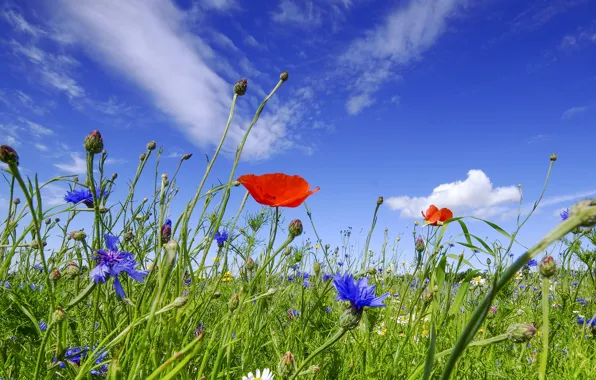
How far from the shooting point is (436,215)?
2090mm

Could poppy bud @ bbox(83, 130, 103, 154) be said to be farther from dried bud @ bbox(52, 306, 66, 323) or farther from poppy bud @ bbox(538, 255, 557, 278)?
poppy bud @ bbox(538, 255, 557, 278)

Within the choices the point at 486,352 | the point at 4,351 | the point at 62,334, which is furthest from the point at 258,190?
the point at 486,352

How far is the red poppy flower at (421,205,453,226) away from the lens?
2.02 metres

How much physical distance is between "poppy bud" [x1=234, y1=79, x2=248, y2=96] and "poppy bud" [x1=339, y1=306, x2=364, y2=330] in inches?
25.6

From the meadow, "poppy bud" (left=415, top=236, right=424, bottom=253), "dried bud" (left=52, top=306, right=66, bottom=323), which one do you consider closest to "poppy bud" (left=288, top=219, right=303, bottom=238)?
the meadow

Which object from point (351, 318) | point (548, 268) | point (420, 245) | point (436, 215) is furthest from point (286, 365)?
point (436, 215)

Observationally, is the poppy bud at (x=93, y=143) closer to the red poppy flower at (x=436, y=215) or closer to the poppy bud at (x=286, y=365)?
the poppy bud at (x=286, y=365)

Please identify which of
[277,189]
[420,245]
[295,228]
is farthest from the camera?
[420,245]

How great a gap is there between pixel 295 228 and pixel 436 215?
114 centimetres

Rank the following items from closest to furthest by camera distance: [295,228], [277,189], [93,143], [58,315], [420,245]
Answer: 1. [58,315]
2. [93,143]
3. [295,228]
4. [277,189]
5. [420,245]

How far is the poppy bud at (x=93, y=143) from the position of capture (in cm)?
91

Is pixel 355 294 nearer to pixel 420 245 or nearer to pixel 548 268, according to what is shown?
pixel 548 268

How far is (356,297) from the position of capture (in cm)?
96

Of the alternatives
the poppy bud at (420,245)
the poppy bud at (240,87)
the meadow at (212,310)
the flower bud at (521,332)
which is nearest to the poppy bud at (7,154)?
the meadow at (212,310)
